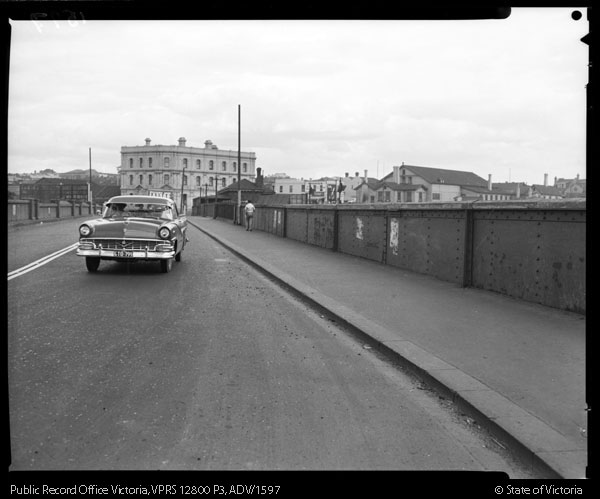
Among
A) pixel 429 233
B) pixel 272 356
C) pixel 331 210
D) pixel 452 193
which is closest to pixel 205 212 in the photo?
pixel 452 193

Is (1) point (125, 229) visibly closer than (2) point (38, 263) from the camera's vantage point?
Yes

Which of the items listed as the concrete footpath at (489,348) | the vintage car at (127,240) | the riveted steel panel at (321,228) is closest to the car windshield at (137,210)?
the vintage car at (127,240)

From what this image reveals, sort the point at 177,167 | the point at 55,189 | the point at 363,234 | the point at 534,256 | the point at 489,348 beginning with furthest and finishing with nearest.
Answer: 1. the point at 177,167
2. the point at 55,189
3. the point at 363,234
4. the point at 534,256
5. the point at 489,348

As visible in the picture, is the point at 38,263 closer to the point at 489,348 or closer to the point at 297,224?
the point at 297,224

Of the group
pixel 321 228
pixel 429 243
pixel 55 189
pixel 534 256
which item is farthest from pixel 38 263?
pixel 55 189

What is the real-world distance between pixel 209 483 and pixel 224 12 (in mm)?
2514

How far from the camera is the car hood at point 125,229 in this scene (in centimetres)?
1135

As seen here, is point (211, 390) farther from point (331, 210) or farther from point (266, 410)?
point (331, 210)

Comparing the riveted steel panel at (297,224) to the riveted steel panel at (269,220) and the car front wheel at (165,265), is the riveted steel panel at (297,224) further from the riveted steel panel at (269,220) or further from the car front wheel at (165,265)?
the car front wheel at (165,265)

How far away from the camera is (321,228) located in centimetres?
1838

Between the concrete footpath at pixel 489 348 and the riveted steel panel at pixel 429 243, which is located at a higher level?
the riveted steel panel at pixel 429 243

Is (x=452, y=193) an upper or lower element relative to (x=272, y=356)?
upper

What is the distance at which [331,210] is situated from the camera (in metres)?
17.4

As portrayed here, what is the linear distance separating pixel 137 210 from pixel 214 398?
9.58 m
